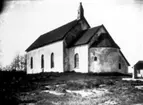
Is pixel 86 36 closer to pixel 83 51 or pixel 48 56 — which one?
pixel 83 51

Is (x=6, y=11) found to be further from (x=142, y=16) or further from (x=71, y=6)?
(x=142, y=16)

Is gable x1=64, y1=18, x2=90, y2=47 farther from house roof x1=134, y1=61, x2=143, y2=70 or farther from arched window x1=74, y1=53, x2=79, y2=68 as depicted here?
house roof x1=134, y1=61, x2=143, y2=70

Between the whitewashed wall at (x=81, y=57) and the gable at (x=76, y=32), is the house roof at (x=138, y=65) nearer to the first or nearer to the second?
the whitewashed wall at (x=81, y=57)

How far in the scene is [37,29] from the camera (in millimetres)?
6359

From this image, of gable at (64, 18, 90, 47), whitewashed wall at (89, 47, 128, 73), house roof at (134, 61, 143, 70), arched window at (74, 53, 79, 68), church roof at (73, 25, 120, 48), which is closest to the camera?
house roof at (134, 61, 143, 70)

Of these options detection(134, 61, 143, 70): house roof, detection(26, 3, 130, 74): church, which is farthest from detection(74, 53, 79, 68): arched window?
detection(134, 61, 143, 70): house roof

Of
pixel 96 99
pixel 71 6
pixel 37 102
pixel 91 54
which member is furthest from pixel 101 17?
pixel 91 54

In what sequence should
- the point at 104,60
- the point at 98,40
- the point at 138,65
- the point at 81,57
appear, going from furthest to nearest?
the point at 81,57 → the point at 98,40 → the point at 104,60 → the point at 138,65

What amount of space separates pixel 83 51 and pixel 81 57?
0.43m

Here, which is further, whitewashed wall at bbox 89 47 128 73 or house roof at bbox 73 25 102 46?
house roof at bbox 73 25 102 46

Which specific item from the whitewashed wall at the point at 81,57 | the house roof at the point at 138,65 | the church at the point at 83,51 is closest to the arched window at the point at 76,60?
the church at the point at 83,51

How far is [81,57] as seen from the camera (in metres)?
14.4

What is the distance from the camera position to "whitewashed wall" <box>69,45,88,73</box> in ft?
46.0

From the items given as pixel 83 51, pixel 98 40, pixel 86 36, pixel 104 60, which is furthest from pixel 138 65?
pixel 86 36
